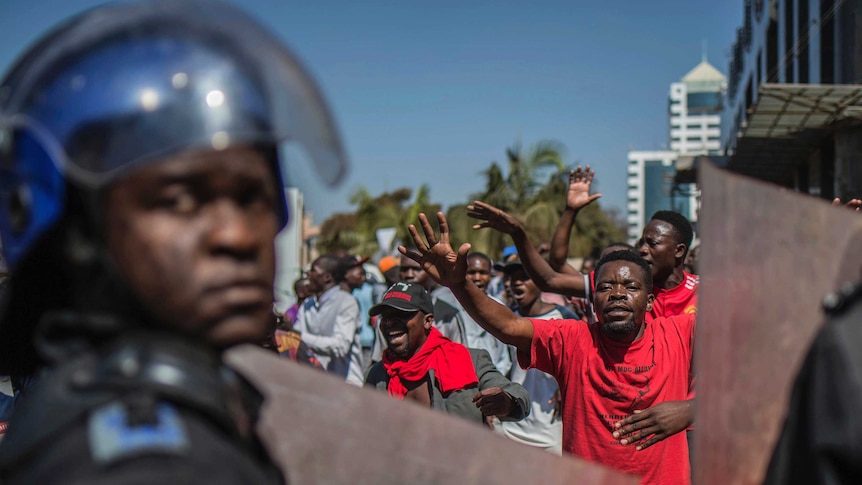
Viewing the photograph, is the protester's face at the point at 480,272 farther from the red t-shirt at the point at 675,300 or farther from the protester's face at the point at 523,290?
the red t-shirt at the point at 675,300

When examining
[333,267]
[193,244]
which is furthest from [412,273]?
[193,244]

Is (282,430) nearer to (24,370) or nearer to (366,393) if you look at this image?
(366,393)

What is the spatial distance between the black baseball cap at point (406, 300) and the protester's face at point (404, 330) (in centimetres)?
3

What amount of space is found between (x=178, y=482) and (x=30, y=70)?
2.04 feet

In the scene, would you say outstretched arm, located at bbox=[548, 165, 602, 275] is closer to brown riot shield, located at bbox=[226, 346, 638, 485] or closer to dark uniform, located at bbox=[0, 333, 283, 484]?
brown riot shield, located at bbox=[226, 346, 638, 485]

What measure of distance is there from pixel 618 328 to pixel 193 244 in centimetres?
306

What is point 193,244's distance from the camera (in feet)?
3.79

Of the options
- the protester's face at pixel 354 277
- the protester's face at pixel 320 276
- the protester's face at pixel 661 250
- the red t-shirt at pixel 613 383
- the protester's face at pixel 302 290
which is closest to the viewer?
the red t-shirt at pixel 613 383

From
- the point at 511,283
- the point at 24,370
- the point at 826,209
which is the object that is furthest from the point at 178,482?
the point at 511,283

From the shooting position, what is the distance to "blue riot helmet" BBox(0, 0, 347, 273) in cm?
115

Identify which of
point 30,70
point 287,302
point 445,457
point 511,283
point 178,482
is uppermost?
point 30,70

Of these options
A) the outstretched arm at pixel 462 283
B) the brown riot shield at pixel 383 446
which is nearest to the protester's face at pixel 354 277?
the outstretched arm at pixel 462 283

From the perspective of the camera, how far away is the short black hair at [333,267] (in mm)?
9078

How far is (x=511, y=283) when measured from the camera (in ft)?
22.1
